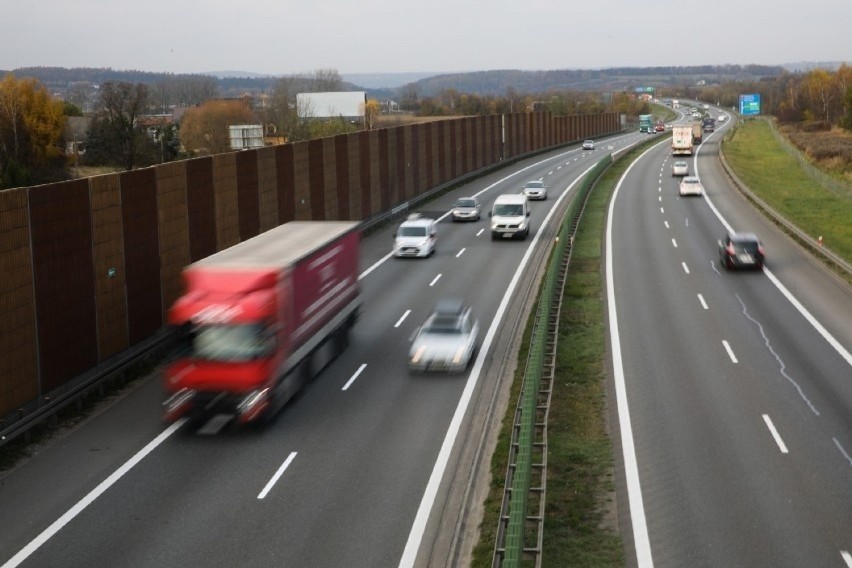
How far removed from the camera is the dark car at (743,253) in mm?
42000

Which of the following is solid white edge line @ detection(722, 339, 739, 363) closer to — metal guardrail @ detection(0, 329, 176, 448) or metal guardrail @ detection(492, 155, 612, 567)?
metal guardrail @ detection(492, 155, 612, 567)

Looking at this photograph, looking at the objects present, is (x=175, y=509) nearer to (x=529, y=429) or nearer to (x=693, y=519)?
(x=529, y=429)

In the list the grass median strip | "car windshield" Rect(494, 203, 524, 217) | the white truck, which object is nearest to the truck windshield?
the grass median strip

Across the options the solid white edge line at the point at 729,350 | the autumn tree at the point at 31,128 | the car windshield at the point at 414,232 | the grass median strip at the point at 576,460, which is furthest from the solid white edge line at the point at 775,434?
the autumn tree at the point at 31,128

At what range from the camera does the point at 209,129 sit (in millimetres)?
126938

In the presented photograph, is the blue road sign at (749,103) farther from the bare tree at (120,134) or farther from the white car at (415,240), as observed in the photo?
the white car at (415,240)

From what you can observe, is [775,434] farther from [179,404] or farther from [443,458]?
[179,404]

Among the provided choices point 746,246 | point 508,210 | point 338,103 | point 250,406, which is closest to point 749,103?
point 338,103

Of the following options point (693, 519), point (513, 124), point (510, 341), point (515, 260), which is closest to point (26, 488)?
point (693, 519)

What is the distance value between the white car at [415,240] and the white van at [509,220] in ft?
16.3

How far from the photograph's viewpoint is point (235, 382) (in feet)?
72.2

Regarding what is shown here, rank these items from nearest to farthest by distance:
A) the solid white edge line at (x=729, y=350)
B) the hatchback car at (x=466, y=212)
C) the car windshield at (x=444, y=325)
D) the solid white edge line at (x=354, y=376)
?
the solid white edge line at (x=354, y=376) → the car windshield at (x=444, y=325) → the solid white edge line at (x=729, y=350) → the hatchback car at (x=466, y=212)

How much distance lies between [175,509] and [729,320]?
837 inches

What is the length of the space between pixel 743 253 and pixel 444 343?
19566mm
